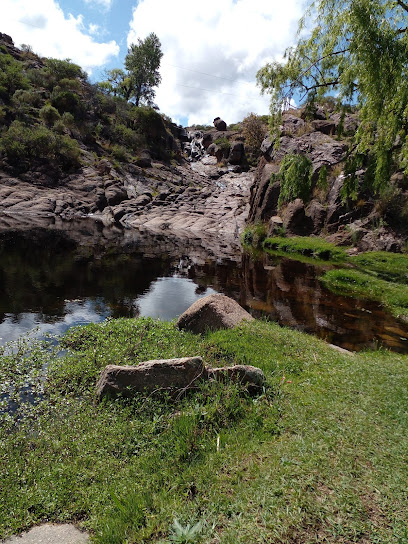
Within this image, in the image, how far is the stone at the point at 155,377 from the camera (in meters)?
6.21

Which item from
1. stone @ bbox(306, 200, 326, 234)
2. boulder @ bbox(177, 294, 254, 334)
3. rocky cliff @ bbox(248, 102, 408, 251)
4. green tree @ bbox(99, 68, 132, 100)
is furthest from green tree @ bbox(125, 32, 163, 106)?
boulder @ bbox(177, 294, 254, 334)

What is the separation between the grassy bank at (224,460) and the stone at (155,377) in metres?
0.23

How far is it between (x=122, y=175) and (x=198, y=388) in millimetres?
54164

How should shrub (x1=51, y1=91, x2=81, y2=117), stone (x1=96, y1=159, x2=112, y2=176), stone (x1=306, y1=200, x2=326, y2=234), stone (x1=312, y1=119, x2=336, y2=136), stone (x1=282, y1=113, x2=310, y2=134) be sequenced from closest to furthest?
stone (x1=306, y1=200, x2=326, y2=234)
stone (x1=312, y1=119, x2=336, y2=136)
stone (x1=282, y1=113, x2=310, y2=134)
stone (x1=96, y1=159, x2=112, y2=176)
shrub (x1=51, y1=91, x2=81, y2=117)

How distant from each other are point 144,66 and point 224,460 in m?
90.9

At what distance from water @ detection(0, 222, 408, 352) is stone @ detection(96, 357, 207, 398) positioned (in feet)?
15.1

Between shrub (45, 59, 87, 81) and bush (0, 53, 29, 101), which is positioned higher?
shrub (45, 59, 87, 81)

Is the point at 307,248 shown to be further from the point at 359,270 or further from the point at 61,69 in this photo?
the point at 61,69

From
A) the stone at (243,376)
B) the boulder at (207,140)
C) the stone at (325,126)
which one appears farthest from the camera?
the boulder at (207,140)

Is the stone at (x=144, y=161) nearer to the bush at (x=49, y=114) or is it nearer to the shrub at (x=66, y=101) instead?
the shrub at (x=66, y=101)

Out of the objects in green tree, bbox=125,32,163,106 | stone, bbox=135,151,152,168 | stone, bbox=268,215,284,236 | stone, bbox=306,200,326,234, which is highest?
green tree, bbox=125,32,163,106

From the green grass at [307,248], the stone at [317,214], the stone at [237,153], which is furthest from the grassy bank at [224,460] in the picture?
the stone at [237,153]

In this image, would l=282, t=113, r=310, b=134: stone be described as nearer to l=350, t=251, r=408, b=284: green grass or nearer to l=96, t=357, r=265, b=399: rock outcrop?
l=350, t=251, r=408, b=284: green grass

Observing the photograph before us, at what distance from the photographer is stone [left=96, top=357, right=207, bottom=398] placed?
20.4 feet
